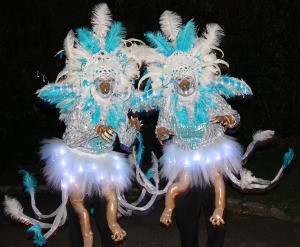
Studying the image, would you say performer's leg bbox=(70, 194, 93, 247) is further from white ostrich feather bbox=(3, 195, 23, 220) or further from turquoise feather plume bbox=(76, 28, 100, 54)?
turquoise feather plume bbox=(76, 28, 100, 54)

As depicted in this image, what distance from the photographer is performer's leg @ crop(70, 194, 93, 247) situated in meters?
3.89

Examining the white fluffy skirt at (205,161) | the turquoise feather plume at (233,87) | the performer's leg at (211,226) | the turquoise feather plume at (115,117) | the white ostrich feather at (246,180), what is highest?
the turquoise feather plume at (233,87)

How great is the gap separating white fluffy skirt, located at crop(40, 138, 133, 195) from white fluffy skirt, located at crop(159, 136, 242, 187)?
458mm

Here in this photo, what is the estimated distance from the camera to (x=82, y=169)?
3.95 meters

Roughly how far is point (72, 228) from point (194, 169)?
124 centimetres

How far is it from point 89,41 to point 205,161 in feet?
5.07

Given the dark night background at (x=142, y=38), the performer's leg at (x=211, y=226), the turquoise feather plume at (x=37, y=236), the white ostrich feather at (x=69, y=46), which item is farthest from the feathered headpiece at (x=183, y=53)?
the dark night background at (x=142, y=38)

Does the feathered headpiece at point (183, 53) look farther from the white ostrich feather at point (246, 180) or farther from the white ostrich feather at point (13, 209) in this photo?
the white ostrich feather at point (13, 209)

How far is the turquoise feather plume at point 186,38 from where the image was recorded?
3960mm

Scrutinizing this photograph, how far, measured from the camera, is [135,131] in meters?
4.14

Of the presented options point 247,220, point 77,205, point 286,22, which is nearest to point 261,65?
point 286,22

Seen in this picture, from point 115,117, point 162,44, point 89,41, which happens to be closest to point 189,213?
point 115,117

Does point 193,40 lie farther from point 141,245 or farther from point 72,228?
point 141,245

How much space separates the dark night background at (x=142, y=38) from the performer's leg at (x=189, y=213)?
13.0 ft
